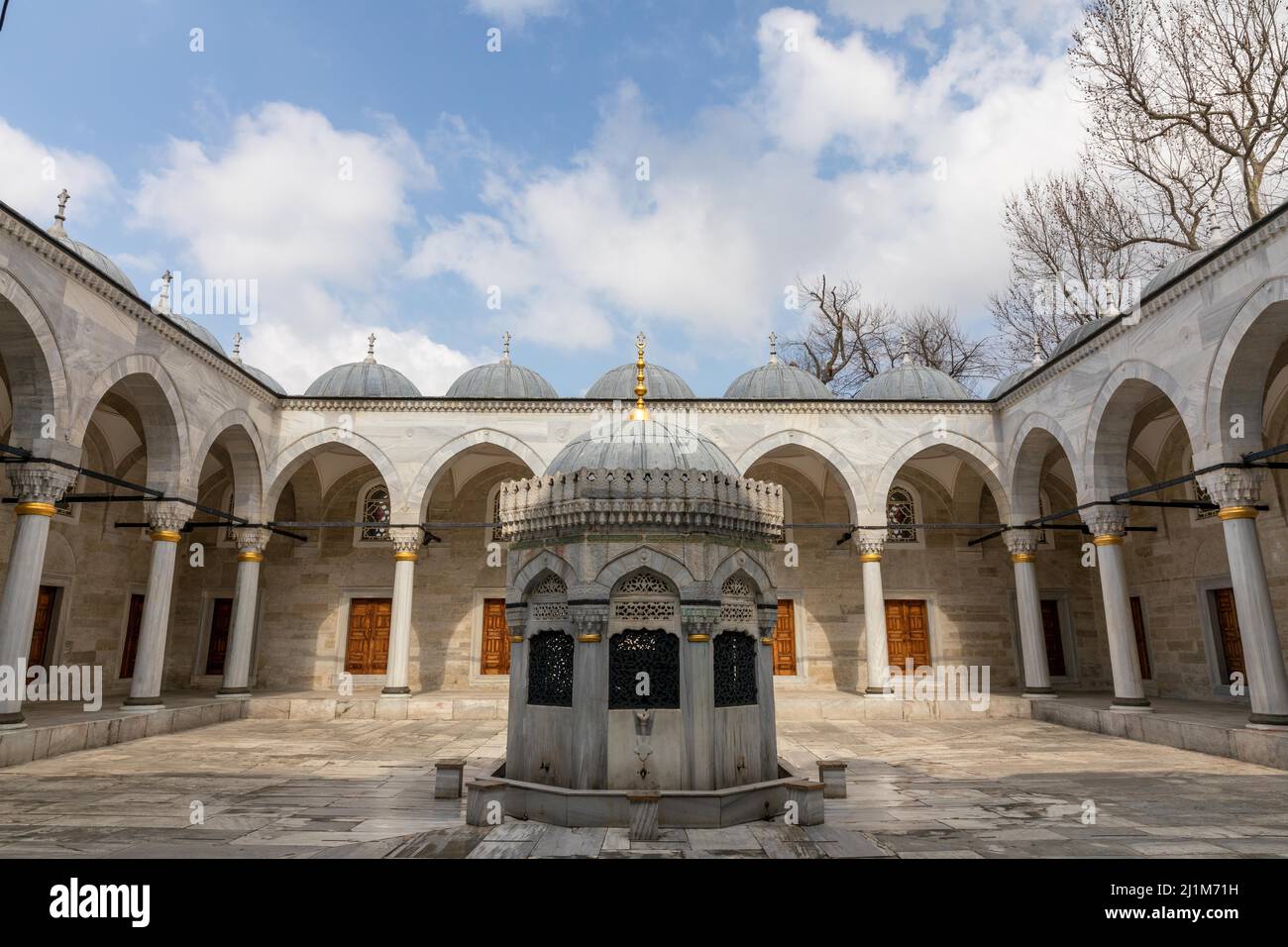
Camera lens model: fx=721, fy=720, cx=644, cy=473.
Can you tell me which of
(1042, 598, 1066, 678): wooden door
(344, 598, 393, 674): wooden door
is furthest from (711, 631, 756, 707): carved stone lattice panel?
(1042, 598, 1066, 678): wooden door

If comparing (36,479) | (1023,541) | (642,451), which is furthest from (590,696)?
(1023,541)

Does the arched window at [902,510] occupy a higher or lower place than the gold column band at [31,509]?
higher

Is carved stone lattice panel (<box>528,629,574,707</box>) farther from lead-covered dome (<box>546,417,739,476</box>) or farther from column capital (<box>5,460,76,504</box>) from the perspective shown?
column capital (<box>5,460,76,504</box>)

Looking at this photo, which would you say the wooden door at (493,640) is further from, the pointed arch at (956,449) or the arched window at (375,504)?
the pointed arch at (956,449)

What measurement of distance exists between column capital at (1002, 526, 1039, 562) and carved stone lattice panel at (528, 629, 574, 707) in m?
11.6

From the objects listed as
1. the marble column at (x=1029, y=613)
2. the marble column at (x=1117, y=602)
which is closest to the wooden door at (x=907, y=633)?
the marble column at (x=1029, y=613)

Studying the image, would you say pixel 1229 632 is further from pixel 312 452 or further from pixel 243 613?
pixel 243 613

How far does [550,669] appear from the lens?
19.7 ft

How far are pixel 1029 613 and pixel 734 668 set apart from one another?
35.6 feet

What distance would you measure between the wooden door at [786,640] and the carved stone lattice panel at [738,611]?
11.4m

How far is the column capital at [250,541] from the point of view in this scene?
47.0 feet

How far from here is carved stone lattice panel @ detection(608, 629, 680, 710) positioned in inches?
221

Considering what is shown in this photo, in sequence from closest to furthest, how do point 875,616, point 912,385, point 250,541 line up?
point 250,541
point 875,616
point 912,385

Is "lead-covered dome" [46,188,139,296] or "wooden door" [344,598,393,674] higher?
"lead-covered dome" [46,188,139,296]
